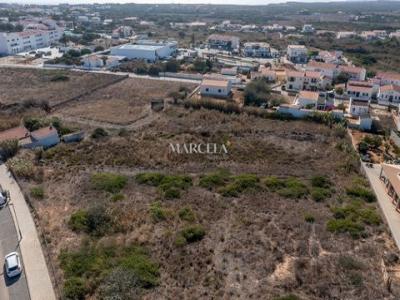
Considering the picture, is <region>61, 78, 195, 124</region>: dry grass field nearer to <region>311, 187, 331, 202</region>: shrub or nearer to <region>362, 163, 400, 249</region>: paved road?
<region>311, 187, 331, 202</region>: shrub

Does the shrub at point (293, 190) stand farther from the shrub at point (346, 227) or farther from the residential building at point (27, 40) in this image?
the residential building at point (27, 40)

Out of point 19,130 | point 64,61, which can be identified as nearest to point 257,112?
point 19,130

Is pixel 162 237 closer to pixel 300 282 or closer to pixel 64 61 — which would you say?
pixel 300 282

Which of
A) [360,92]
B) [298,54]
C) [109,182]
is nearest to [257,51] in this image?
[298,54]

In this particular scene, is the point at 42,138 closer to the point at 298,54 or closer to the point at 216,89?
the point at 216,89

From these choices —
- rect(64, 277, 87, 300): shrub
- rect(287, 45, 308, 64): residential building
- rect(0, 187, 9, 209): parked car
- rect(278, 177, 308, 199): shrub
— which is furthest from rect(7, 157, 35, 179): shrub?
rect(287, 45, 308, 64): residential building
